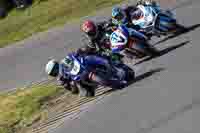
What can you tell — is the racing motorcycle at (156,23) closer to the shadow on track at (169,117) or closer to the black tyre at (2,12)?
the shadow on track at (169,117)

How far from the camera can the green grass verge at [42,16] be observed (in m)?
31.0

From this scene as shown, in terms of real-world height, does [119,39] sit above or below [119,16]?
below

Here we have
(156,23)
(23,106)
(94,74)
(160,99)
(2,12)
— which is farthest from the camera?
(2,12)

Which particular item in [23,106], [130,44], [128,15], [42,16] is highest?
[128,15]

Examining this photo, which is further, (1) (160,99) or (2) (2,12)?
(2) (2,12)

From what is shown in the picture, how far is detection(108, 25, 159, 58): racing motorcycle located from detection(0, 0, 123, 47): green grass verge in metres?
11.9

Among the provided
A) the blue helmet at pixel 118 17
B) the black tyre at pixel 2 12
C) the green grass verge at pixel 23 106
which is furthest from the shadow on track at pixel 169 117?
the black tyre at pixel 2 12

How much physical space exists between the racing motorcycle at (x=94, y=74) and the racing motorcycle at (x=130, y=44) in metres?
1.58

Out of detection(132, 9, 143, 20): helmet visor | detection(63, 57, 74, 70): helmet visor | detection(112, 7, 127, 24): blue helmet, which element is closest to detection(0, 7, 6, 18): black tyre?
detection(132, 9, 143, 20): helmet visor

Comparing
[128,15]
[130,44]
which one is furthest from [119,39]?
[128,15]

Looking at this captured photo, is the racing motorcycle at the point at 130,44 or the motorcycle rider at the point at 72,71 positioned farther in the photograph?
the racing motorcycle at the point at 130,44

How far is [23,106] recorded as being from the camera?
60.8 ft

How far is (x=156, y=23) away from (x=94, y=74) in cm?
421

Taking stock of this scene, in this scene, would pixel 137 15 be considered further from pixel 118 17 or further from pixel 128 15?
Result: pixel 118 17
